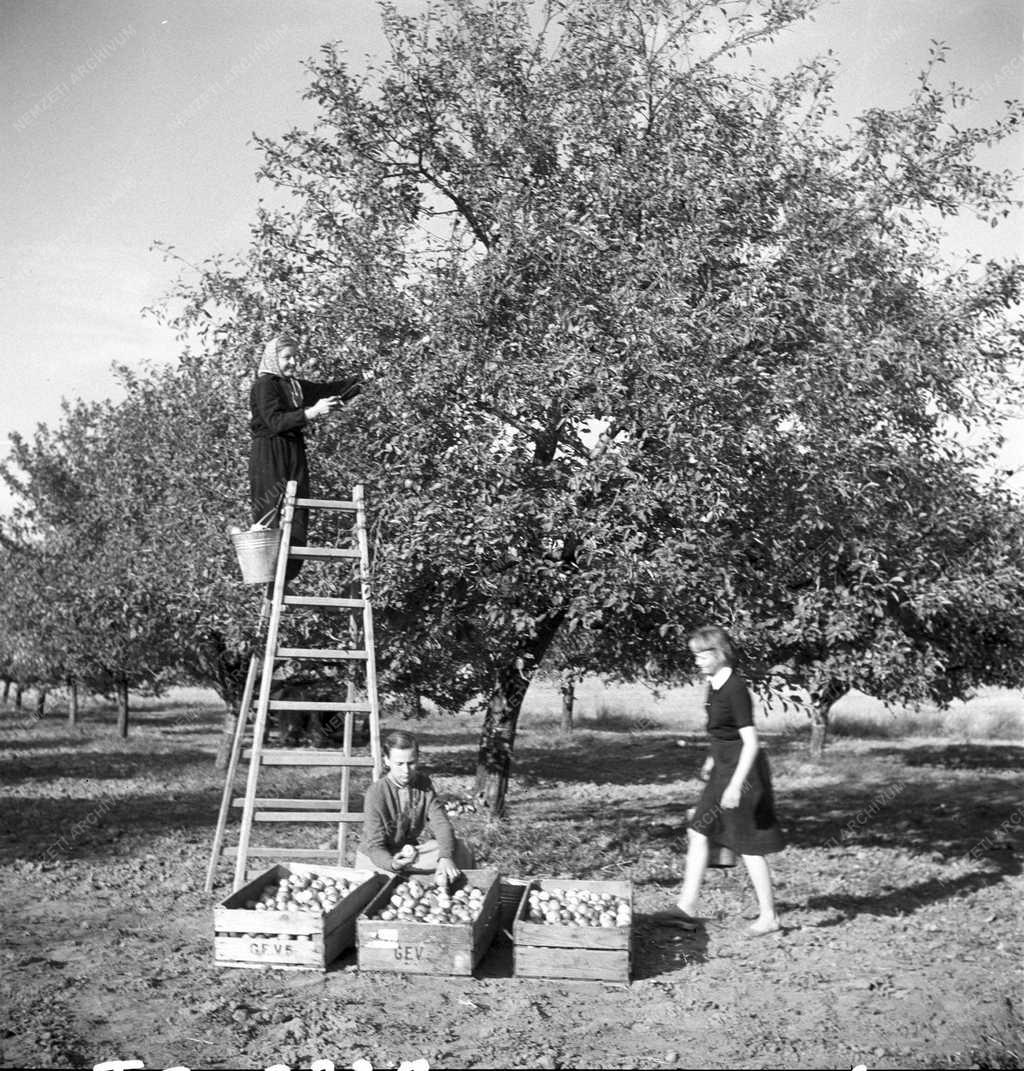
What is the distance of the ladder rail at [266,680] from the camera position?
9.66 m

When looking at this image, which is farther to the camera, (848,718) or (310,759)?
(848,718)

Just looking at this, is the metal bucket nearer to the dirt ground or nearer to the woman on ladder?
the woman on ladder

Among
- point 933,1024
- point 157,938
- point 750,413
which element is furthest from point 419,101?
point 933,1024

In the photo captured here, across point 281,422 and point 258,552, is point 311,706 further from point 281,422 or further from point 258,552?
point 281,422

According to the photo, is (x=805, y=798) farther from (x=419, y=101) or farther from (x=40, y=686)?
(x=40, y=686)

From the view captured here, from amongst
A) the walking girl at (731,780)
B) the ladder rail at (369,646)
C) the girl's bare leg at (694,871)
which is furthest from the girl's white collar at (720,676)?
the ladder rail at (369,646)

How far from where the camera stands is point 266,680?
10.1 meters

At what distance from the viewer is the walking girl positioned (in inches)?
348

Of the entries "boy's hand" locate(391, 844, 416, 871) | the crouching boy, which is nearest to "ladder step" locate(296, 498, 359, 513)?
the crouching boy

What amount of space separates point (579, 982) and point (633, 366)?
574 centimetres

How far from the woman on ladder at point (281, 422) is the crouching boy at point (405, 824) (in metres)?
2.44

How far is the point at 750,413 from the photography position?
37.0 feet

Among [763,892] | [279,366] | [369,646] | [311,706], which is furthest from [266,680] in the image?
[763,892]

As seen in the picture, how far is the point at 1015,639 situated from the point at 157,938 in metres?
11.8
